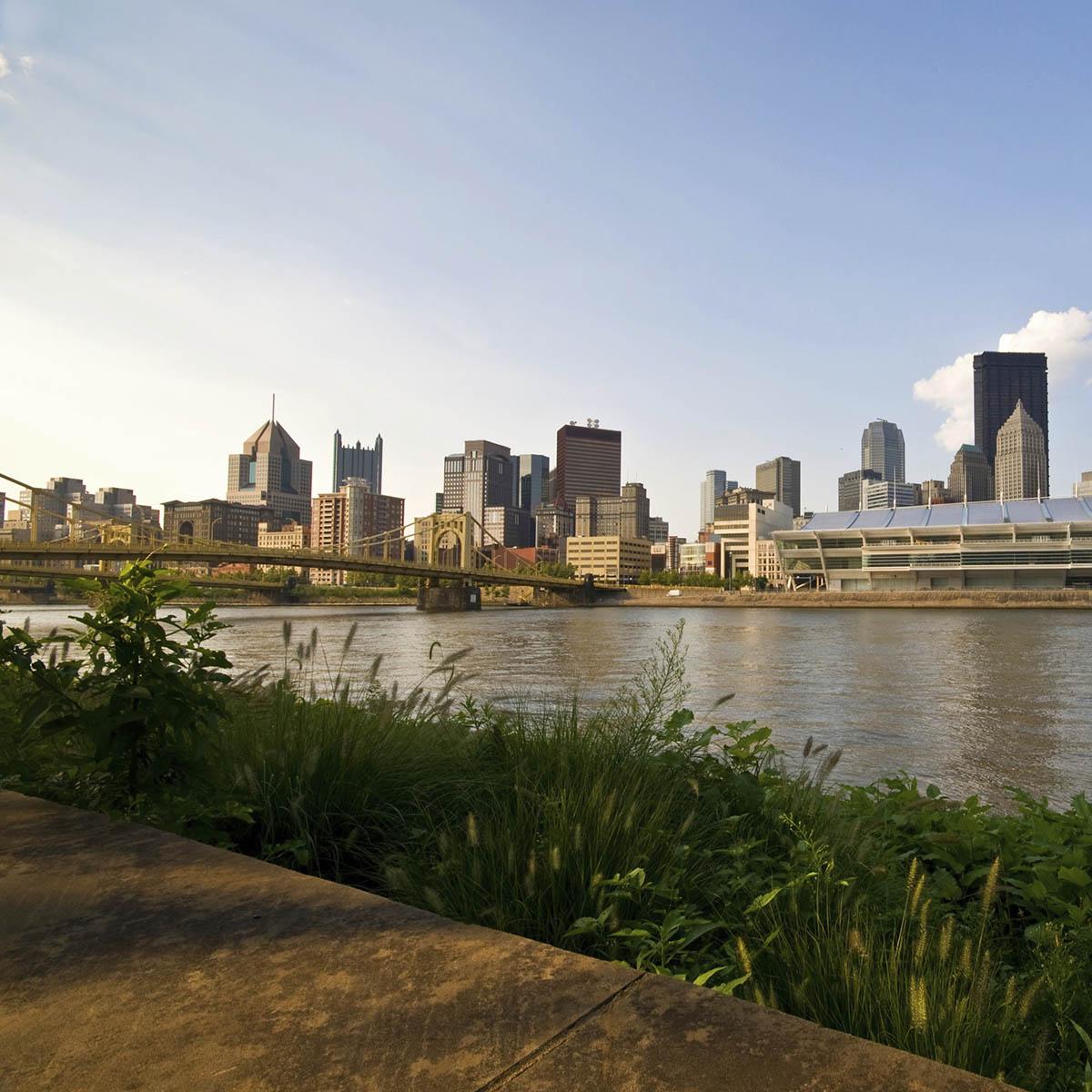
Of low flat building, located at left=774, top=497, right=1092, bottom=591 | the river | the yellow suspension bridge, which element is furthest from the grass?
low flat building, located at left=774, top=497, right=1092, bottom=591

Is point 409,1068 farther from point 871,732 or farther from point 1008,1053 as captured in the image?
point 871,732

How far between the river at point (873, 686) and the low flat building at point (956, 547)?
65.7 m

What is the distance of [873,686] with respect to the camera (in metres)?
16.9

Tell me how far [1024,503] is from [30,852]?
11517 cm

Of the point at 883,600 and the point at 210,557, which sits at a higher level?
the point at 210,557

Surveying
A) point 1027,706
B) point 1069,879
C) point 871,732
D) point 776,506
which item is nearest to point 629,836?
point 1069,879

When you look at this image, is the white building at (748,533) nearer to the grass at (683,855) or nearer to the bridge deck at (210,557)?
the bridge deck at (210,557)

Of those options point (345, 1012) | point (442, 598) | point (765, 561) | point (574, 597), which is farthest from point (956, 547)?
point (345, 1012)

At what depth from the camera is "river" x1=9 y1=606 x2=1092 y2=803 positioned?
8.79m

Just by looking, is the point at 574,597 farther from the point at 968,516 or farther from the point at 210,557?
the point at 210,557

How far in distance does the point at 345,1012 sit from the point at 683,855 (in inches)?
65.1

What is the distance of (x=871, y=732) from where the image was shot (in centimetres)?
1077

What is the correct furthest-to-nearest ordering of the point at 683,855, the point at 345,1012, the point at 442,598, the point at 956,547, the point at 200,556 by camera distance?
the point at 956,547
the point at 442,598
the point at 200,556
the point at 683,855
the point at 345,1012

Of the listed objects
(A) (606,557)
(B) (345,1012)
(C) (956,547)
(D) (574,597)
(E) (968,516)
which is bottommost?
(D) (574,597)
